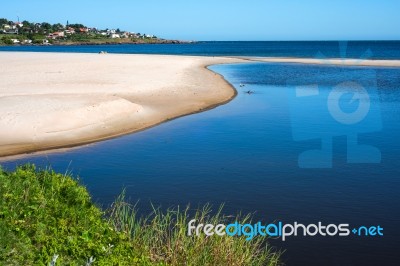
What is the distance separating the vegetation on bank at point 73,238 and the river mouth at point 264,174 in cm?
195

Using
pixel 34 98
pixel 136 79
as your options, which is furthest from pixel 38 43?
pixel 34 98

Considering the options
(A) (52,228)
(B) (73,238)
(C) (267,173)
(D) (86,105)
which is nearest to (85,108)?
(D) (86,105)

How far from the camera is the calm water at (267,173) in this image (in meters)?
9.62

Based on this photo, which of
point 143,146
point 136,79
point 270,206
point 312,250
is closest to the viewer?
point 312,250

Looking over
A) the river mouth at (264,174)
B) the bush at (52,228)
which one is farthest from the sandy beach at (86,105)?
the bush at (52,228)

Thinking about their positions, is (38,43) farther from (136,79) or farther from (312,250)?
(312,250)

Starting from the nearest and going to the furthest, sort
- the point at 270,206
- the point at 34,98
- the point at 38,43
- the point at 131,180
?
the point at 270,206 → the point at 131,180 → the point at 34,98 → the point at 38,43

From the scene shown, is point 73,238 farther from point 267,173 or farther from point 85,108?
point 85,108

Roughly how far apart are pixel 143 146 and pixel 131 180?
415 centimetres

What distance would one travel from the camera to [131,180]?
1291 centimetres

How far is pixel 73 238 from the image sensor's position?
20.8 feet

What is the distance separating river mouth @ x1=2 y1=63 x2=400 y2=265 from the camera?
9938 millimetres

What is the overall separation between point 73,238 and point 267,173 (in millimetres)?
7948

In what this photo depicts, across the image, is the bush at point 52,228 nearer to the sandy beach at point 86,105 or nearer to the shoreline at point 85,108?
the shoreline at point 85,108
